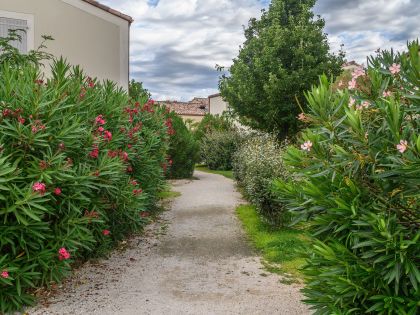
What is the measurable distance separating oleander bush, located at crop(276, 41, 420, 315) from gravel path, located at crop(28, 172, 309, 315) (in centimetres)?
187

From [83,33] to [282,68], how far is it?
27.4ft

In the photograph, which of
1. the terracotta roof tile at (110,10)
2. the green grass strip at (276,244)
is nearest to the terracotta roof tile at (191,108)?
the terracotta roof tile at (110,10)

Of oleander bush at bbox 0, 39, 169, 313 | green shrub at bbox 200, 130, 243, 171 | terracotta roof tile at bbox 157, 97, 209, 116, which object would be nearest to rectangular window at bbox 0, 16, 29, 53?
oleander bush at bbox 0, 39, 169, 313

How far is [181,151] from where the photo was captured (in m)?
18.9

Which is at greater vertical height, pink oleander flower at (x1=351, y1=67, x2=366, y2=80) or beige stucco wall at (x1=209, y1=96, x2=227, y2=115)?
beige stucco wall at (x1=209, y1=96, x2=227, y2=115)

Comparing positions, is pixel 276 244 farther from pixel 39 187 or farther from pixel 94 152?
pixel 39 187

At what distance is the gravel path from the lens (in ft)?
17.5

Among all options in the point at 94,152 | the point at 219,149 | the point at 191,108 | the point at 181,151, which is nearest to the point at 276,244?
the point at 94,152

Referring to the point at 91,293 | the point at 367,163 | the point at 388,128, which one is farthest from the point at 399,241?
the point at 91,293

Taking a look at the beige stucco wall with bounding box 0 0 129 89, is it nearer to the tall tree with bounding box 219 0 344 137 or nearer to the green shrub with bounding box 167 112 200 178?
the green shrub with bounding box 167 112 200 178

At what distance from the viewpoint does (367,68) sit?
3773mm

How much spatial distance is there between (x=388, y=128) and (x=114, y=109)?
201 inches

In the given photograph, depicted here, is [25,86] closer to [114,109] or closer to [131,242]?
[114,109]

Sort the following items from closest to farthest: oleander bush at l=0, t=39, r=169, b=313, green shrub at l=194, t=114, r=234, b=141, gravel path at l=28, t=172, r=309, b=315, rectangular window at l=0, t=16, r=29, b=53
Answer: oleander bush at l=0, t=39, r=169, b=313 → gravel path at l=28, t=172, r=309, b=315 → rectangular window at l=0, t=16, r=29, b=53 → green shrub at l=194, t=114, r=234, b=141
